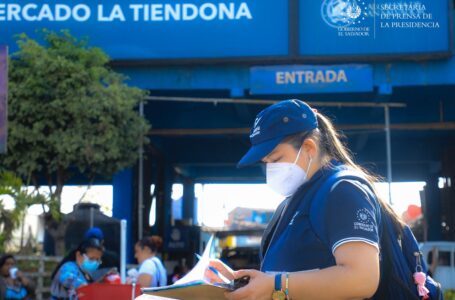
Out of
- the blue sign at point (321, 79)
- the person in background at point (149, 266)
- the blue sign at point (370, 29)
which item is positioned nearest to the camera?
the person in background at point (149, 266)

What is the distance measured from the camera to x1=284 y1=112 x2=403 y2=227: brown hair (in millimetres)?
2531

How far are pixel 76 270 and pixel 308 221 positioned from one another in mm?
5695

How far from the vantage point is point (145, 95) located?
43.5 ft

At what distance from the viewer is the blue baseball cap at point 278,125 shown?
2.51m

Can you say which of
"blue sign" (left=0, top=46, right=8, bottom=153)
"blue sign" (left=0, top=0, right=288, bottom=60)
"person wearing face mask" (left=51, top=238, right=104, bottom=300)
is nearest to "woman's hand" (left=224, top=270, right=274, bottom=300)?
"blue sign" (left=0, top=46, right=8, bottom=153)

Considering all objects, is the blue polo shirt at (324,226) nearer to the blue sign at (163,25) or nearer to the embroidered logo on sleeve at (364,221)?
the embroidered logo on sleeve at (364,221)

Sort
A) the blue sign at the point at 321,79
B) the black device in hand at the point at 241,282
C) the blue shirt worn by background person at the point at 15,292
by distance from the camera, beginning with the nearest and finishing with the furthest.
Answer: the black device in hand at the point at 241,282 → the blue shirt worn by background person at the point at 15,292 → the blue sign at the point at 321,79

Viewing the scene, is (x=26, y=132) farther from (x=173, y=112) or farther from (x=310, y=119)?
(x=310, y=119)

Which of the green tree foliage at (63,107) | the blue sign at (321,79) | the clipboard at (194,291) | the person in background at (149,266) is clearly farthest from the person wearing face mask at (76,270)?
the blue sign at (321,79)

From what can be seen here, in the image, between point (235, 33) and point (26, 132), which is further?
point (235, 33)

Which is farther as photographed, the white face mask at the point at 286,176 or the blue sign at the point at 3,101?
the blue sign at the point at 3,101

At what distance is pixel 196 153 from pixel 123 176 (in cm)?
531

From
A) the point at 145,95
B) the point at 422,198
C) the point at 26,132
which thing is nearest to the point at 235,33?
the point at 145,95

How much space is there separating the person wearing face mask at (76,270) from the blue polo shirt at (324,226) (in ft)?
17.2
